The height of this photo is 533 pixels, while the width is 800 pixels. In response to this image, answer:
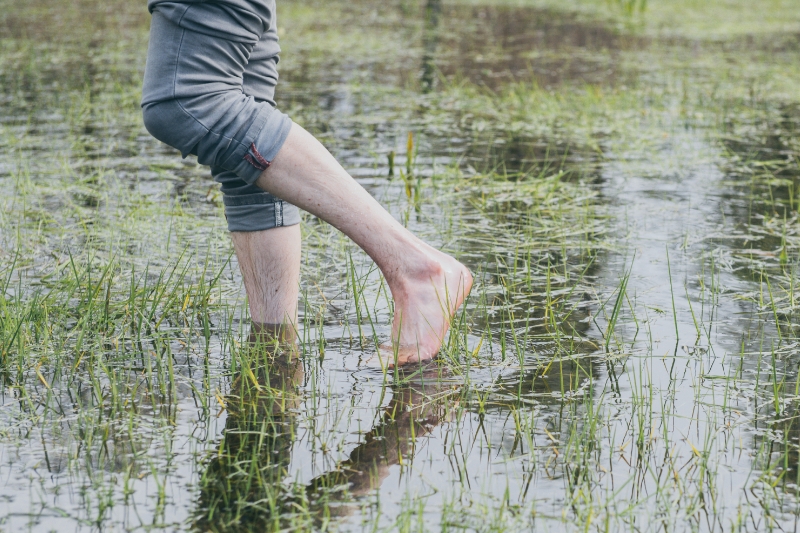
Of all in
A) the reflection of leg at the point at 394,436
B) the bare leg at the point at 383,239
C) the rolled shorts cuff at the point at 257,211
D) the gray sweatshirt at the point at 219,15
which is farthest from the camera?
the rolled shorts cuff at the point at 257,211

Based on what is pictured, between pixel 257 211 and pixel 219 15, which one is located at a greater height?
pixel 219 15

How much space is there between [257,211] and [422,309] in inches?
19.8

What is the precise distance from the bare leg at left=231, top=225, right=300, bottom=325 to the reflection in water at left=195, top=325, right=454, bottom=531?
0.15 m

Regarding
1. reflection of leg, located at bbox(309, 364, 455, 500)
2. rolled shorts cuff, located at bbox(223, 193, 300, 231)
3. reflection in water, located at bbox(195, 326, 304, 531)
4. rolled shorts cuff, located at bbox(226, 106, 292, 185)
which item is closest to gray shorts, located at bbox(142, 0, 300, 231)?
rolled shorts cuff, located at bbox(226, 106, 292, 185)

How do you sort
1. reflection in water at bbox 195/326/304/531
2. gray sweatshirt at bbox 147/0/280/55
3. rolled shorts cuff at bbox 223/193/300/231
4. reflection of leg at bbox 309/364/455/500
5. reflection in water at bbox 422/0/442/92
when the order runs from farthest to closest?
reflection in water at bbox 422/0/442/92, rolled shorts cuff at bbox 223/193/300/231, gray sweatshirt at bbox 147/0/280/55, reflection of leg at bbox 309/364/455/500, reflection in water at bbox 195/326/304/531

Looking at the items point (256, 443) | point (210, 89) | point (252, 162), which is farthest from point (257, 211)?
point (256, 443)

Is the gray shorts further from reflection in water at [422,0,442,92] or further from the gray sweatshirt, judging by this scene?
reflection in water at [422,0,442,92]

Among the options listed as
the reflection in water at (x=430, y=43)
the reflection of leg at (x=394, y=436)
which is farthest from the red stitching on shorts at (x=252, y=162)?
the reflection in water at (x=430, y=43)

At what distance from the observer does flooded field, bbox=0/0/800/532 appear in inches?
73.9

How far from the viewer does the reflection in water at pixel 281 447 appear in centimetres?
183

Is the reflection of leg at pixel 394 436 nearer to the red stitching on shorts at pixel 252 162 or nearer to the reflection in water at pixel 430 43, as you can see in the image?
the red stitching on shorts at pixel 252 162

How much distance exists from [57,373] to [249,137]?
70 cm

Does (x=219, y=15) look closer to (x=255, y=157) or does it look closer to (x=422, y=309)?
(x=255, y=157)

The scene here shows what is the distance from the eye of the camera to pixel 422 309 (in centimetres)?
256
